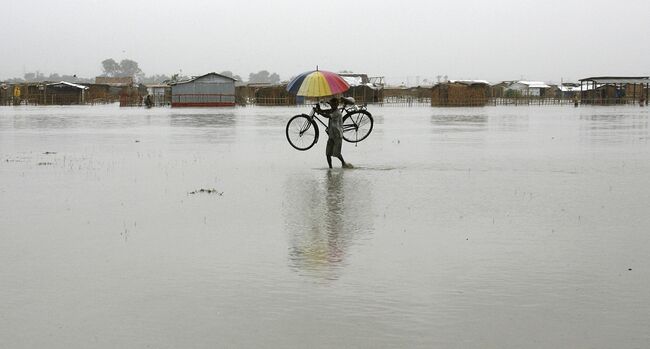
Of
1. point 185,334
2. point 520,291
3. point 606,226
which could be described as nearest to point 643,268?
point 520,291

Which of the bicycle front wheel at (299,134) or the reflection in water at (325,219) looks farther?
the bicycle front wheel at (299,134)

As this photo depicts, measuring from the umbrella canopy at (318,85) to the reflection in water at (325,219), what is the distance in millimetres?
2657

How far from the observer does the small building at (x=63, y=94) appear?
3398 inches

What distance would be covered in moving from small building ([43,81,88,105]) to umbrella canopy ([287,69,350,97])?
243 ft

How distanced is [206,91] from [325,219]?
68.6m

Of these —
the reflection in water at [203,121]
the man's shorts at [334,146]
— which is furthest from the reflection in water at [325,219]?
Answer: the reflection in water at [203,121]

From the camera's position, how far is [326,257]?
7.20 metres

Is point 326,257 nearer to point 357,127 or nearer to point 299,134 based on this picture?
point 299,134

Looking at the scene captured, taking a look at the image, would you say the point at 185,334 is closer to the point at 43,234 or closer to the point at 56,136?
the point at 43,234

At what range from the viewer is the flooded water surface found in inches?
200

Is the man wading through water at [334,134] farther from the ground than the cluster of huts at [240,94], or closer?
closer

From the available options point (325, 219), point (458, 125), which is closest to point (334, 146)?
point (325, 219)

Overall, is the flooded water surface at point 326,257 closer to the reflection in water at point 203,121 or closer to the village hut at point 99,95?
the reflection in water at point 203,121

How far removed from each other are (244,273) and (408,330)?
1.95 m
